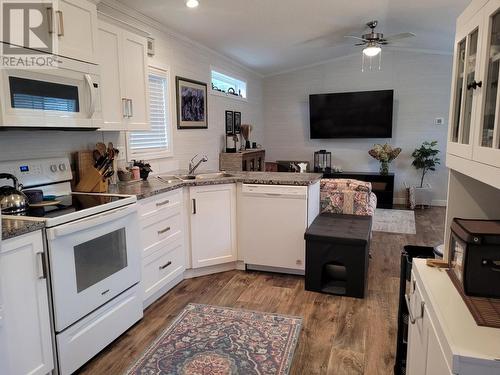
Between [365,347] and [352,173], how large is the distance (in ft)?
16.2

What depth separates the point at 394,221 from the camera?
5.63m

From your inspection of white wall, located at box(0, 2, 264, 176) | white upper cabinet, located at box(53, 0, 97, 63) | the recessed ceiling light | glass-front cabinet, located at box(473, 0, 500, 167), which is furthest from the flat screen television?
glass-front cabinet, located at box(473, 0, 500, 167)

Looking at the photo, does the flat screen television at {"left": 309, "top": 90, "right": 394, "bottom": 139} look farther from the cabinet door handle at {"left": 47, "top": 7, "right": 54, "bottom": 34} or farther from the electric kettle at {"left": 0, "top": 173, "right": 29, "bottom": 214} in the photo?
the electric kettle at {"left": 0, "top": 173, "right": 29, "bottom": 214}

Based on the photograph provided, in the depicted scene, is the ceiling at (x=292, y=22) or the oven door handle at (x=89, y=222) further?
the ceiling at (x=292, y=22)

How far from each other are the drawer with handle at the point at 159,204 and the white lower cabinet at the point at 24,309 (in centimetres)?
93

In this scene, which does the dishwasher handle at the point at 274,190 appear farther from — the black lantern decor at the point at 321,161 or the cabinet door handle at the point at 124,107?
the black lantern decor at the point at 321,161

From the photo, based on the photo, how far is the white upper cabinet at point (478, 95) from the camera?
1.12m

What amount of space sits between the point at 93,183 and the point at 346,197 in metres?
2.39

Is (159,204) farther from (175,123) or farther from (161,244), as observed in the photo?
(175,123)

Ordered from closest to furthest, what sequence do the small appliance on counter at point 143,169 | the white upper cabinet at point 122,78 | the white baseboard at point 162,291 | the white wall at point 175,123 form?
the white wall at point 175,123 < the white upper cabinet at point 122,78 < the white baseboard at point 162,291 < the small appliance on counter at point 143,169

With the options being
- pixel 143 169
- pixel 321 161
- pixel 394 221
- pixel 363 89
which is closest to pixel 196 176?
pixel 143 169

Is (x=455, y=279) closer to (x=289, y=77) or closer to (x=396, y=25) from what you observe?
(x=396, y=25)

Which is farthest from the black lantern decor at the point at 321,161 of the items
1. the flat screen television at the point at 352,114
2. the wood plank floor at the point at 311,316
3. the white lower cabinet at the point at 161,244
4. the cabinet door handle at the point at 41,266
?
the cabinet door handle at the point at 41,266

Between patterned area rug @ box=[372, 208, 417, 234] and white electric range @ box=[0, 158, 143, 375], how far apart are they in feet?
12.2
